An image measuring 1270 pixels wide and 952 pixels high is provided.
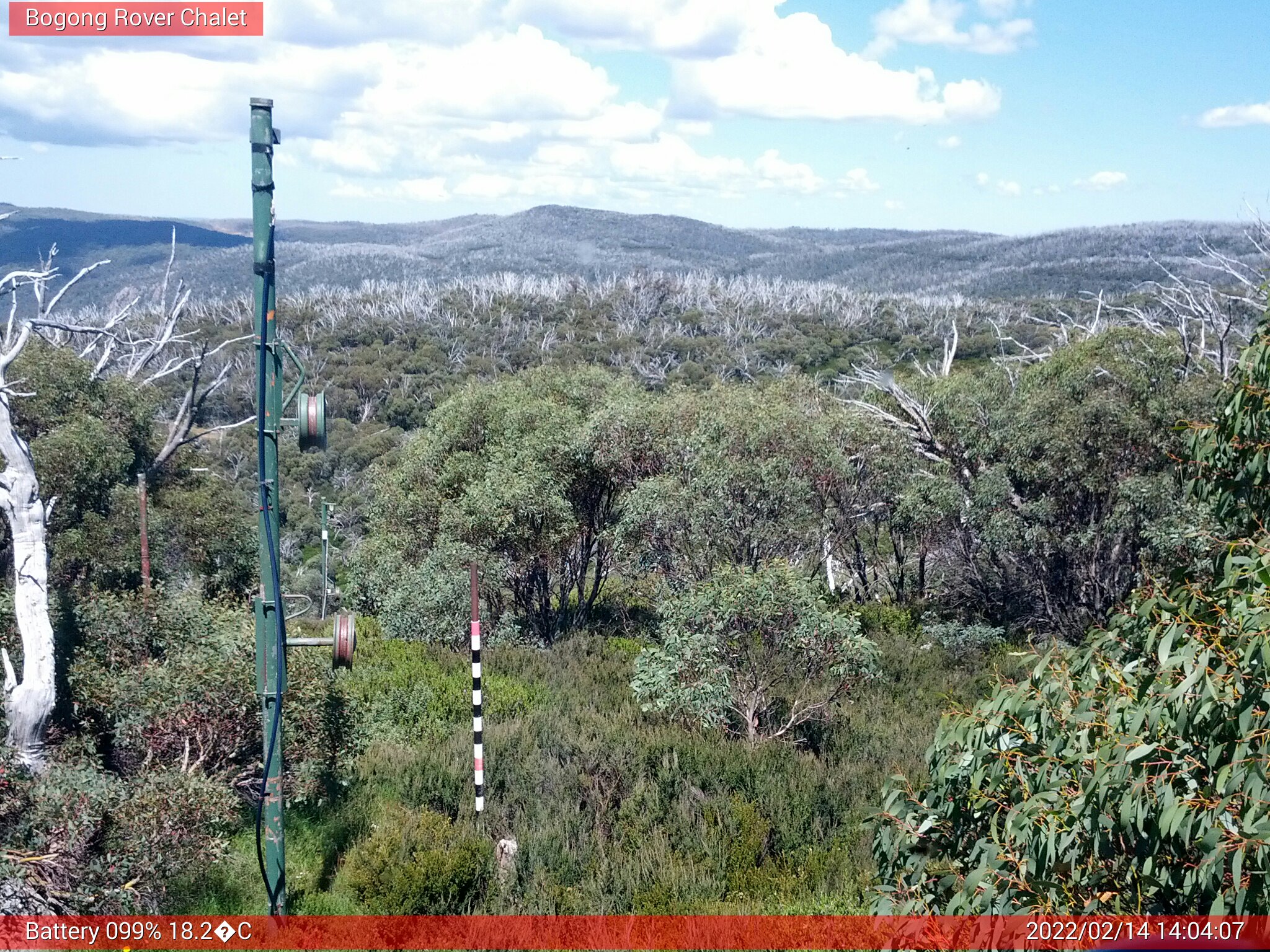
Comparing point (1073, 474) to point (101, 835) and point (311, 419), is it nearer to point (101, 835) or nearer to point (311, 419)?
point (311, 419)

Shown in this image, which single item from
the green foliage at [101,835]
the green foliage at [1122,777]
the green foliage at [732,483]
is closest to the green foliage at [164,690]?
the green foliage at [101,835]

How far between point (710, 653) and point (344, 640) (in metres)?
4.97

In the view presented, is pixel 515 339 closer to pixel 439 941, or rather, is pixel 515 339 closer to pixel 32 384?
pixel 32 384

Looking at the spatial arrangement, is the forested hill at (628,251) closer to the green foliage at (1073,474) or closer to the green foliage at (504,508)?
the green foliage at (504,508)

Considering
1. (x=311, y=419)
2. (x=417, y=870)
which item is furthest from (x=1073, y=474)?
(x=311, y=419)

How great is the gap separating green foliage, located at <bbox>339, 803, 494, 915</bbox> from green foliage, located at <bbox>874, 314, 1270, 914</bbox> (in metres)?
3.21

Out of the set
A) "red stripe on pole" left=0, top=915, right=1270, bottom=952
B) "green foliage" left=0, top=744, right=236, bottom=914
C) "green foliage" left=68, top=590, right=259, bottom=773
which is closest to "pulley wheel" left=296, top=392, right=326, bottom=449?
"green foliage" left=0, top=744, right=236, bottom=914

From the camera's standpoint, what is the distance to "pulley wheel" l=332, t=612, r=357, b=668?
217 inches

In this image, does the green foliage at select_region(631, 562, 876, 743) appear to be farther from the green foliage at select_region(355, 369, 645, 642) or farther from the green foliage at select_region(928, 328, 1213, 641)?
the green foliage at select_region(928, 328, 1213, 641)

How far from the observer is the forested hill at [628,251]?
9275cm

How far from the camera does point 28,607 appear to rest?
7.79 m

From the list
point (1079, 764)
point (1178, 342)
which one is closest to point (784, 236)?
point (1178, 342)

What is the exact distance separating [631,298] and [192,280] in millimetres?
43816

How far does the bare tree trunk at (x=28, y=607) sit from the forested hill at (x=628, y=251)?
5586 centimetres
